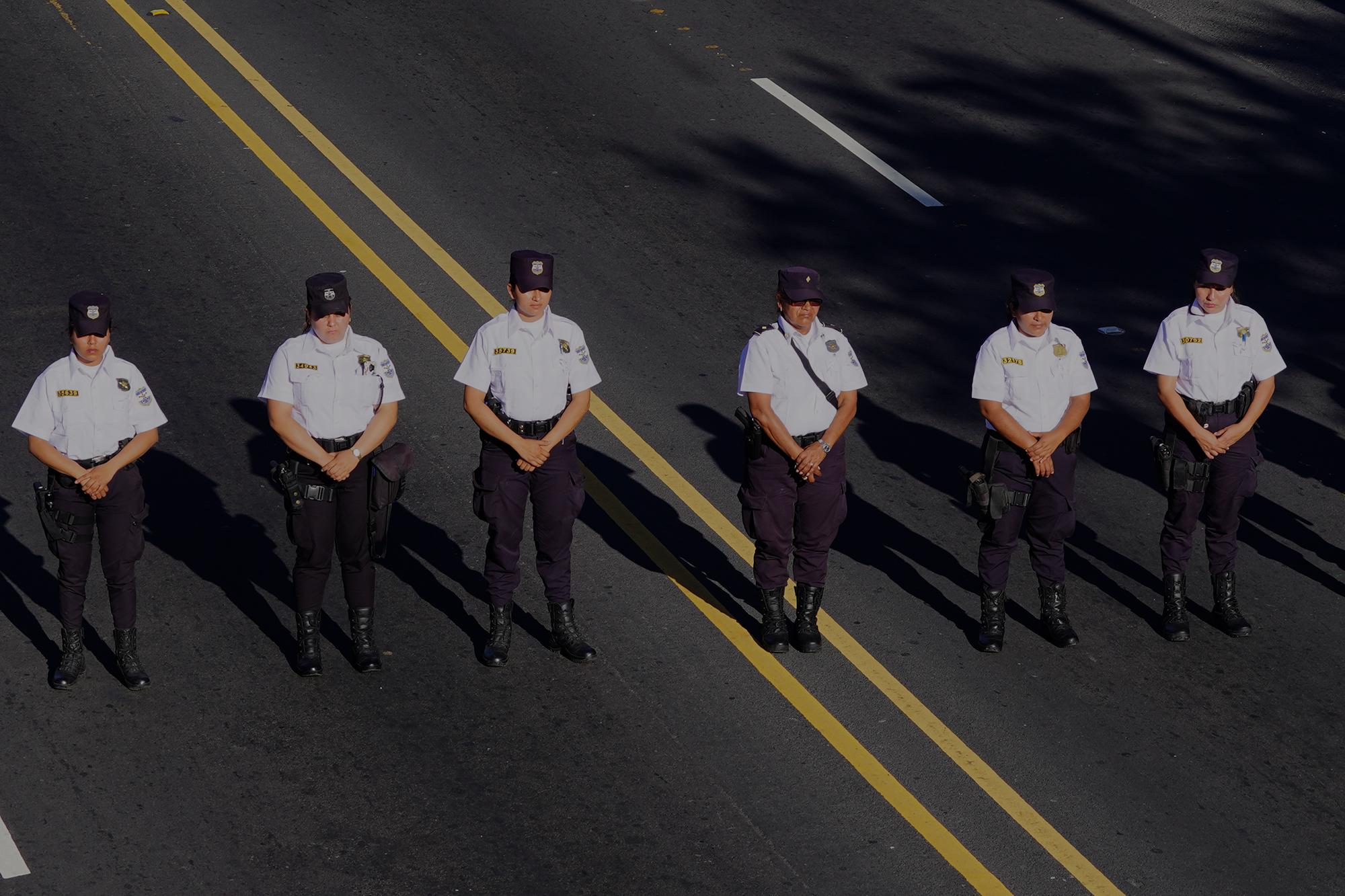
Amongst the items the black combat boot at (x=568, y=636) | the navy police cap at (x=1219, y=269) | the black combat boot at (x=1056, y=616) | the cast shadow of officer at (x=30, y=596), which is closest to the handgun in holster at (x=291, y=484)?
the cast shadow of officer at (x=30, y=596)

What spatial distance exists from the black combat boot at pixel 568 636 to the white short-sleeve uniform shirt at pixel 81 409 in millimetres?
2278

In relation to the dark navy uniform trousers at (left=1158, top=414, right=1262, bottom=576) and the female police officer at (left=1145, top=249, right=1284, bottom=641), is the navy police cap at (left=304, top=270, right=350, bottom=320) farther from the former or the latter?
the dark navy uniform trousers at (left=1158, top=414, right=1262, bottom=576)

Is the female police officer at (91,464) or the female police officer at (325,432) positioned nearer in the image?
the female police officer at (91,464)

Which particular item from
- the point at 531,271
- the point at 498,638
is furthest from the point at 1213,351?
the point at 498,638

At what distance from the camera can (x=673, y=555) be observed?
416 inches

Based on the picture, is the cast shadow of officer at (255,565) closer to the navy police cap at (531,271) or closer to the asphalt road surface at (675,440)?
the asphalt road surface at (675,440)

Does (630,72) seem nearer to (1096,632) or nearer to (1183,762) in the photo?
(1096,632)

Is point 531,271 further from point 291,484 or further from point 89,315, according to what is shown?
point 89,315

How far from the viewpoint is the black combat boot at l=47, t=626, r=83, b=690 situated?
906cm

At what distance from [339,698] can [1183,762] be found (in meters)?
4.25

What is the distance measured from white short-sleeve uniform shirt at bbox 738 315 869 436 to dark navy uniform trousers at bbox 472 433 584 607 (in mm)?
1044

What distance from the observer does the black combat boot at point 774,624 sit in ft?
31.7

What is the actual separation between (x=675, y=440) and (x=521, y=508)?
240 cm

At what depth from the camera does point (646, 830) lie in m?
8.21
